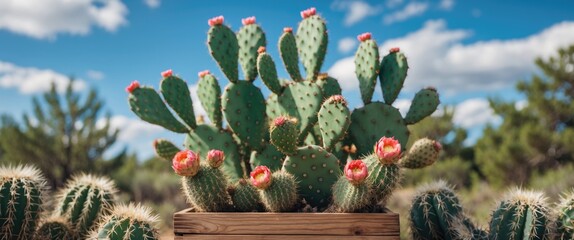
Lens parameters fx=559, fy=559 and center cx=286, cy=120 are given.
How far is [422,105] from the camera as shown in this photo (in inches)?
122

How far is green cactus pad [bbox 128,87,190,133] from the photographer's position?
10.3 feet

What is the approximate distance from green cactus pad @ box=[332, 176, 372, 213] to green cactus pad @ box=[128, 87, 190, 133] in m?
1.23

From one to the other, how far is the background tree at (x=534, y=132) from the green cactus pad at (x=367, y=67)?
38.3 ft

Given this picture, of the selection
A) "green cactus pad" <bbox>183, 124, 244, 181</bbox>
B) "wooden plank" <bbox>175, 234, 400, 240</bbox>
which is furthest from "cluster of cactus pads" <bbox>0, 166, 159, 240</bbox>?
"green cactus pad" <bbox>183, 124, 244, 181</bbox>

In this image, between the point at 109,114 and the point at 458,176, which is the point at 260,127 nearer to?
the point at 109,114

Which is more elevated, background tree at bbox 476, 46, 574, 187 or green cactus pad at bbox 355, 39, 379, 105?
background tree at bbox 476, 46, 574, 187

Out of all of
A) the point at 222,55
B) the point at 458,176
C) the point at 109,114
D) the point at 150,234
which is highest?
the point at 458,176

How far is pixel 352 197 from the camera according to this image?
2.28 metres

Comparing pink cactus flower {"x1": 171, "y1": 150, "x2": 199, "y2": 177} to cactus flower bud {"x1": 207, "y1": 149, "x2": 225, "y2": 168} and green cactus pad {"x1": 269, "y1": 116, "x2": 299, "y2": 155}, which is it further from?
green cactus pad {"x1": 269, "y1": 116, "x2": 299, "y2": 155}

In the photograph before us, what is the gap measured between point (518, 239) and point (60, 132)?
36.2 ft

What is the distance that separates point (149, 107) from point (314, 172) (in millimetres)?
1104

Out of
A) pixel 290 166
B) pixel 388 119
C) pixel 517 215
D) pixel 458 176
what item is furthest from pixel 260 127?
pixel 458 176

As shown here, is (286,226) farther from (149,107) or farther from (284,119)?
(149,107)

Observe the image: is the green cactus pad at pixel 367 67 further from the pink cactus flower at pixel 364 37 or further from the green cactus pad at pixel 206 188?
the green cactus pad at pixel 206 188
